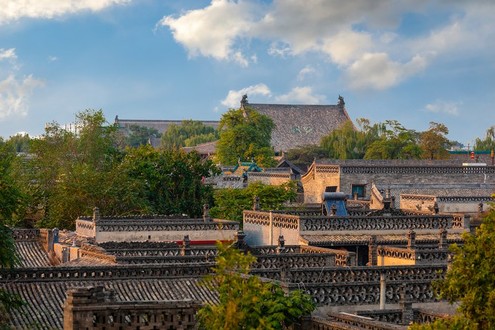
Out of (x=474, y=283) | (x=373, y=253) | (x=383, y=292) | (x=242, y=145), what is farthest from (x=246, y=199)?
(x=242, y=145)

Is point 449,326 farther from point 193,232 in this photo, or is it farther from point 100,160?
point 100,160

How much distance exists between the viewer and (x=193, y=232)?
34.8 metres

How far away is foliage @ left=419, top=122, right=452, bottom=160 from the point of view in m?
88.6

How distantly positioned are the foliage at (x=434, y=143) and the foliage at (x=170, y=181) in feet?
136

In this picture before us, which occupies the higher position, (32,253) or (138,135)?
(138,135)

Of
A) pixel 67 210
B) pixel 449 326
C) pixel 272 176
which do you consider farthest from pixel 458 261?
pixel 272 176

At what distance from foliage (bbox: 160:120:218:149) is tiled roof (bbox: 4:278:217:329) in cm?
12082

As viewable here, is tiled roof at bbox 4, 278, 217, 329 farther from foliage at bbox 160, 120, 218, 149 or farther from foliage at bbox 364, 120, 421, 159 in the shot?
foliage at bbox 160, 120, 218, 149

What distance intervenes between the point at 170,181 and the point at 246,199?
463cm

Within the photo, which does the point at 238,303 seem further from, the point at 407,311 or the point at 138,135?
the point at 138,135

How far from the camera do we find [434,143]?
88.9m

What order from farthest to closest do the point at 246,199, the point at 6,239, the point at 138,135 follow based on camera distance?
the point at 138,135 → the point at 246,199 → the point at 6,239

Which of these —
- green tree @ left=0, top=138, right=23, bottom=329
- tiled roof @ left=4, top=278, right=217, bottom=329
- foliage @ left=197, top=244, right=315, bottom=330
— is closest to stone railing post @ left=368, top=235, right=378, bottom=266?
tiled roof @ left=4, top=278, right=217, bottom=329

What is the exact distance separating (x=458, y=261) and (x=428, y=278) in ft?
28.7
